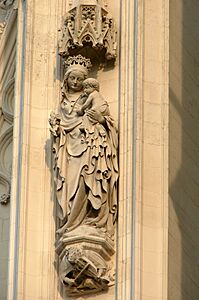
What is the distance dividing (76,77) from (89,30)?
1.45ft

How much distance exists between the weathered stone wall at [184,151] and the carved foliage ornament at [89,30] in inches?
24.1

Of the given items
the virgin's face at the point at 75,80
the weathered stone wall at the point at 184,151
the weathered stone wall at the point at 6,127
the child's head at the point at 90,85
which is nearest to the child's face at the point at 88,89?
the child's head at the point at 90,85

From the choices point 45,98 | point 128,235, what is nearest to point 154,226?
point 128,235

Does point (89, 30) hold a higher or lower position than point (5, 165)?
higher

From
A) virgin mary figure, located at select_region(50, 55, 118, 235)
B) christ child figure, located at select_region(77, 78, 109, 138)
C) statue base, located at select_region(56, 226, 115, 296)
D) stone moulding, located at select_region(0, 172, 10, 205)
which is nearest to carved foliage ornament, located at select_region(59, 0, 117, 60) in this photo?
christ child figure, located at select_region(77, 78, 109, 138)

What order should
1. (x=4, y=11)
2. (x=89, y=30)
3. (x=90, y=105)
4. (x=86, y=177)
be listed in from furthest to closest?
1. (x=4, y=11)
2. (x=89, y=30)
3. (x=90, y=105)
4. (x=86, y=177)

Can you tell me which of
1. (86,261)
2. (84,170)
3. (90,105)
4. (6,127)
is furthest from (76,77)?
(86,261)

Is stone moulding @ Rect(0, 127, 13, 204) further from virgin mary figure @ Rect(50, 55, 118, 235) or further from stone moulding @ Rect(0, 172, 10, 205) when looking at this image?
virgin mary figure @ Rect(50, 55, 118, 235)

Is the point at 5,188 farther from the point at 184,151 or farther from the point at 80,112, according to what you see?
the point at 184,151

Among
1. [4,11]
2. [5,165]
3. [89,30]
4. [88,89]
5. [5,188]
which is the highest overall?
[4,11]

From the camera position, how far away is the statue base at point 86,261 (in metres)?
19.9

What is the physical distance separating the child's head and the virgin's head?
3.6 inches

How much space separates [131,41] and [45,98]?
90cm

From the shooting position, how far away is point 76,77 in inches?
816
